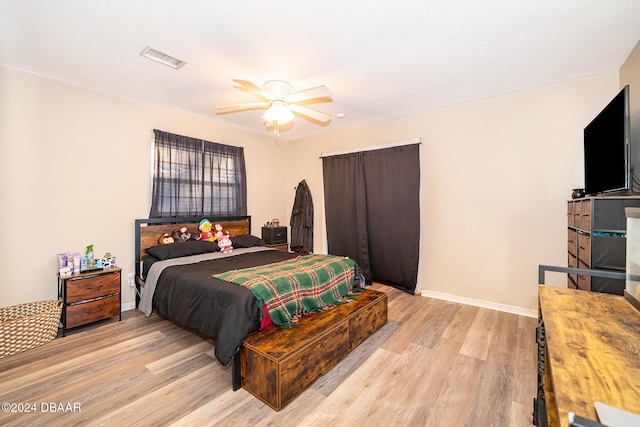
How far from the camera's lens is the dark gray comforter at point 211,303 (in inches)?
78.8

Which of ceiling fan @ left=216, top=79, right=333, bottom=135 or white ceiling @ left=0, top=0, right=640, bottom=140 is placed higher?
white ceiling @ left=0, top=0, right=640, bottom=140

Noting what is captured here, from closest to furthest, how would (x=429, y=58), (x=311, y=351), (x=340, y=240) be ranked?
(x=311, y=351), (x=429, y=58), (x=340, y=240)

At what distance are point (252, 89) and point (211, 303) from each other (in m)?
1.89

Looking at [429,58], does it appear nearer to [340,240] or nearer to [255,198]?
[340,240]

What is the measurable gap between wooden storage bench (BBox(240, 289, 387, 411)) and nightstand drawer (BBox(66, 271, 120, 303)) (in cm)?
200

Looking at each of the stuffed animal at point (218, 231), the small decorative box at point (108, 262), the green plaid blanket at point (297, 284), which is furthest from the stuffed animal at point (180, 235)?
the green plaid blanket at point (297, 284)

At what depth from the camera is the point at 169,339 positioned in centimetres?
273

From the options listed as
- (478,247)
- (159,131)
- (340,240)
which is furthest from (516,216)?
(159,131)

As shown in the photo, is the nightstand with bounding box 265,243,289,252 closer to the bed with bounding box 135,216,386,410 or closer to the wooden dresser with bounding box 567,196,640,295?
the bed with bounding box 135,216,386,410

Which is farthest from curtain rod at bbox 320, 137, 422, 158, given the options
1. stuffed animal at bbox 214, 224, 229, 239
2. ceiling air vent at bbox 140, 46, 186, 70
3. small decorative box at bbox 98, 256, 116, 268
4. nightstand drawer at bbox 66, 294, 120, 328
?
nightstand drawer at bbox 66, 294, 120, 328

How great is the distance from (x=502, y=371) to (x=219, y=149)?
4361 millimetres

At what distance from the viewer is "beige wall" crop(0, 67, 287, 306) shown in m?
2.71

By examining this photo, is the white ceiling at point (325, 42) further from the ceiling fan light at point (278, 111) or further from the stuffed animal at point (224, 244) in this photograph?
the stuffed animal at point (224, 244)

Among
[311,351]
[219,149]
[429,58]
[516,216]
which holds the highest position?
[429,58]
